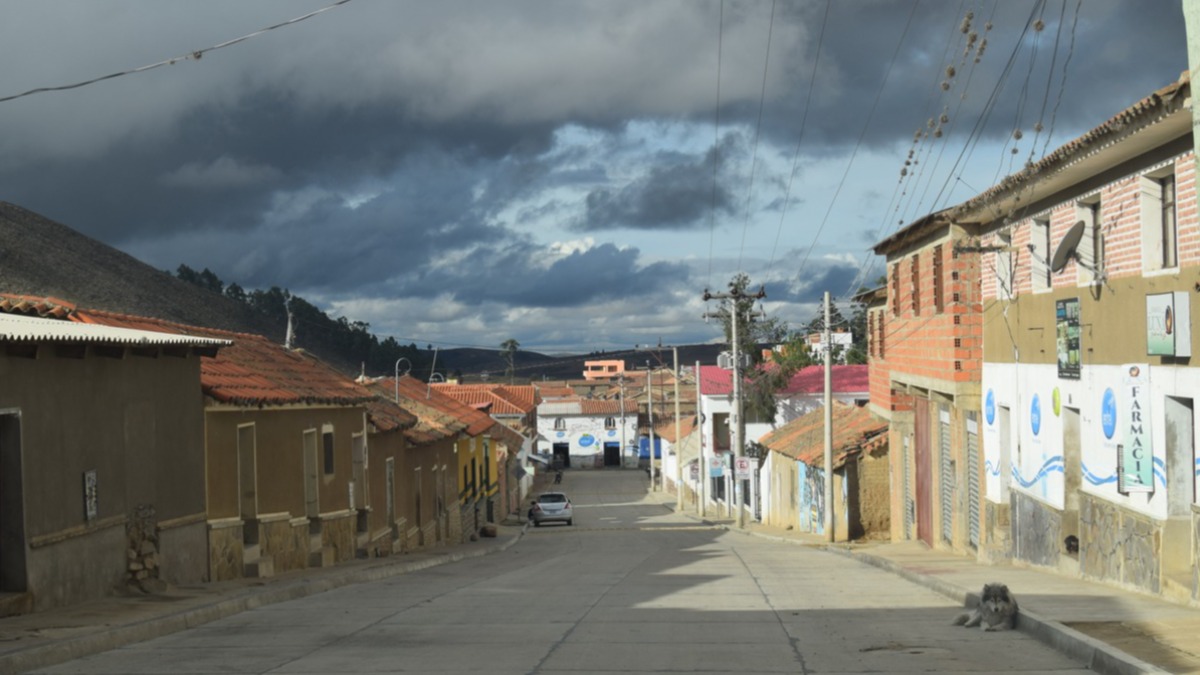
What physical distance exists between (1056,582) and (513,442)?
5252 cm

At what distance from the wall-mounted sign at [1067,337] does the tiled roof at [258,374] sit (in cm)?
1218

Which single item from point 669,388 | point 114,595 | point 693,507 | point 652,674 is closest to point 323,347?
point 693,507

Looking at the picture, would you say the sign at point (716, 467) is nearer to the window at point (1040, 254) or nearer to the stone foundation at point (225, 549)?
the window at point (1040, 254)

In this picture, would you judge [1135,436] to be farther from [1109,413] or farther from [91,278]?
[91,278]

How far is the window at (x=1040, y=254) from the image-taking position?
20.5 metres

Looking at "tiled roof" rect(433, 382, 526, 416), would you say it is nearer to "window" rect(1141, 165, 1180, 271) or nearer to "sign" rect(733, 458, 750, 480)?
"sign" rect(733, 458, 750, 480)

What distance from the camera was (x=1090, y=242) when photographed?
1816 cm

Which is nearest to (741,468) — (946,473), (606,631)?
(946,473)

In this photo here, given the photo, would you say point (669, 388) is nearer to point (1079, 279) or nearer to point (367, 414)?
point (367, 414)

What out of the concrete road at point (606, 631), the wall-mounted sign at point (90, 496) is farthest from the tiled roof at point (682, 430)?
the wall-mounted sign at point (90, 496)

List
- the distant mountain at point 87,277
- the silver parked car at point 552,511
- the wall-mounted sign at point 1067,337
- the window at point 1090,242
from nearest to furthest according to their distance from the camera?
the window at point 1090,242 < the wall-mounted sign at point 1067,337 < the silver parked car at point 552,511 < the distant mountain at point 87,277

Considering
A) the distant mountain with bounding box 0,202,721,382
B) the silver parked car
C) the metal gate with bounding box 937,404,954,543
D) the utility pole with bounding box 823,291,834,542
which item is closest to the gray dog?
the metal gate with bounding box 937,404,954,543

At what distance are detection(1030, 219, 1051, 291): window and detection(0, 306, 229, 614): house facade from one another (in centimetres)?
1248

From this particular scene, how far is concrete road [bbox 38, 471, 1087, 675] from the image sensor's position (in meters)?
11.0
